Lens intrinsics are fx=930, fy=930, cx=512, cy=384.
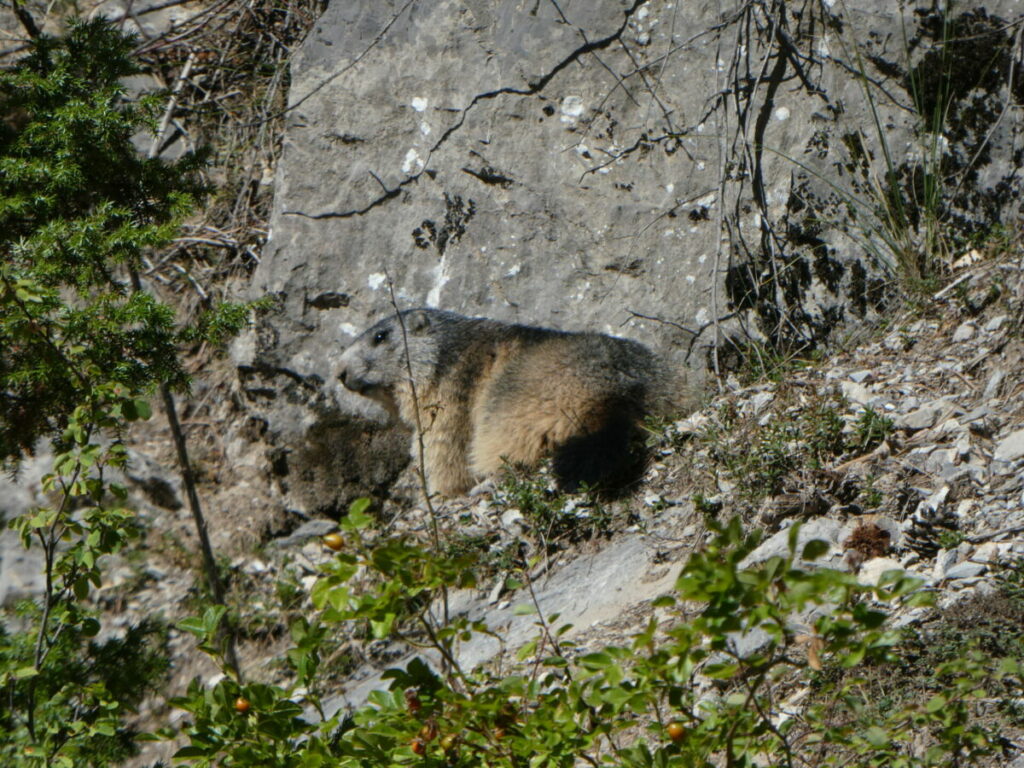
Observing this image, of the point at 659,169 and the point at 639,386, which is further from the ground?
the point at 659,169

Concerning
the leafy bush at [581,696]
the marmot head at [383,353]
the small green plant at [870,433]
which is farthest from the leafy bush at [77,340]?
the small green plant at [870,433]

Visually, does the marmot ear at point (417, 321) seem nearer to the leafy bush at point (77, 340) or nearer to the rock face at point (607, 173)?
the rock face at point (607, 173)

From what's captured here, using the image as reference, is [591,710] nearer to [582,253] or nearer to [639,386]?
[639,386]

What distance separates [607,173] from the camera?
229 inches

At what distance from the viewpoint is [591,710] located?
1.78m

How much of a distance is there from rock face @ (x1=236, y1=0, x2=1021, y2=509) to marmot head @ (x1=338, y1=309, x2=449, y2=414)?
0.11m

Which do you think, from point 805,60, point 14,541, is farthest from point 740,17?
point 14,541

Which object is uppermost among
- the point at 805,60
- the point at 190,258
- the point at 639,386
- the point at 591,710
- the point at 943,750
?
the point at 190,258

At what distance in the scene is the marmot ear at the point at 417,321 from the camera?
5.91 metres

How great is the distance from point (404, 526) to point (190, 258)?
10.3ft

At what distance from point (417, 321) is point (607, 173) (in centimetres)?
152

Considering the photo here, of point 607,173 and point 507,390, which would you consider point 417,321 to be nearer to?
point 507,390

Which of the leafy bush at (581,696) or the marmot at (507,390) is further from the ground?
the marmot at (507,390)

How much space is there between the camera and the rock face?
5.43 meters
